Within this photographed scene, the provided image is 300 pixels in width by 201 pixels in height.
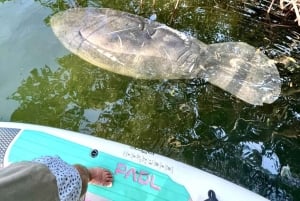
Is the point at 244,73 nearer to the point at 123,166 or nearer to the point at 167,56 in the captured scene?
the point at 167,56

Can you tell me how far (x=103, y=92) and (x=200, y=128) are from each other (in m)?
0.95

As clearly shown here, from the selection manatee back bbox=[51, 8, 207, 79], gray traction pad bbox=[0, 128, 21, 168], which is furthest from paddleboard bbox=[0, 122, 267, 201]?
manatee back bbox=[51, 8, 207, 79]

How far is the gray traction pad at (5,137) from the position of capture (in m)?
2.91

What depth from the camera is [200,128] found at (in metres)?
3.47

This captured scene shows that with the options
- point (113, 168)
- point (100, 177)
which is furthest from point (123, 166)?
point (100, 177)

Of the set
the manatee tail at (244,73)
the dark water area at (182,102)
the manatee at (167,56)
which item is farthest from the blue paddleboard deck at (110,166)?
the manatee tail at (244,73)

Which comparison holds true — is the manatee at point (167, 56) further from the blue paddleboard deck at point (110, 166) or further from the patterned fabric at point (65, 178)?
the patterned fabric at point (65, 178)

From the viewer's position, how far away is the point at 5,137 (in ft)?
9.91

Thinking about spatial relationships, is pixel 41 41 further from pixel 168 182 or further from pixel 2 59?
pixel 168 182

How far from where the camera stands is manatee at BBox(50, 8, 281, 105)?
3.67 metres

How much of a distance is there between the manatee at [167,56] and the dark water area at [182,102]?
78 millimetres

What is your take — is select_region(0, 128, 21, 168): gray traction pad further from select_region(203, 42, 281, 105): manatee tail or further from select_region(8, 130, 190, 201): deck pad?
select_region(203, 42, 281, 105): manatee tail

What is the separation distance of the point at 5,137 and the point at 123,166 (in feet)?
2.91

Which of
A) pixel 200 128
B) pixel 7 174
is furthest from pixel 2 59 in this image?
pixel 7 174
